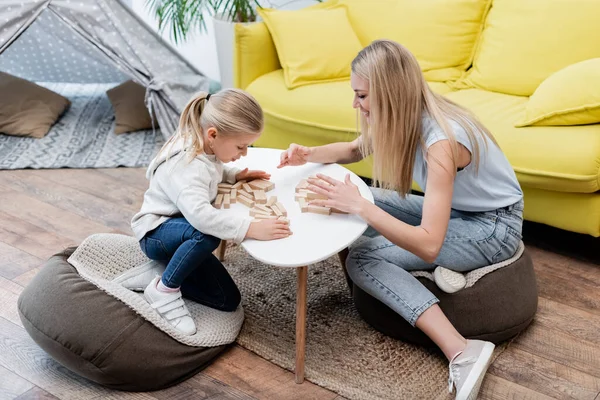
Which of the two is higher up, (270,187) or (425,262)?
(270,187)

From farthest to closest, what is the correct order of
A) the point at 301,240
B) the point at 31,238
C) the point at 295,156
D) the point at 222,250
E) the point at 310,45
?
1. the point at 310,45
2. the point at 31,238
3. the point at 222,250
4. the point at 295,156
5. the point at 301,240

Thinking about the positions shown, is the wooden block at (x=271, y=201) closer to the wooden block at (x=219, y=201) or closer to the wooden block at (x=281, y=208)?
the wooden block at (x=281, y=208)

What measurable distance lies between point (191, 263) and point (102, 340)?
0.28 metres

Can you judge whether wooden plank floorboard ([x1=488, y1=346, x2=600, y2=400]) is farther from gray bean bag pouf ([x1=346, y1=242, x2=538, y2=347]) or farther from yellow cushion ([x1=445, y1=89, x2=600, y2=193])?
yellow cushion ([x1=445, y1=89, x2=600, y2=193])

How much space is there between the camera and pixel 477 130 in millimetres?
1848

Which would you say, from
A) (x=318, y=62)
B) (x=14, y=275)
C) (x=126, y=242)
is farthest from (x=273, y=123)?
(x=14, y=275)

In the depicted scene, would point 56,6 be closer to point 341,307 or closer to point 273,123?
point 273,123

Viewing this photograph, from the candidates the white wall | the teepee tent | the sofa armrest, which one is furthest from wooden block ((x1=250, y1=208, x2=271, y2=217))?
the white wall

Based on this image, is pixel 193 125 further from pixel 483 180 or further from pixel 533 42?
pixel 533 42

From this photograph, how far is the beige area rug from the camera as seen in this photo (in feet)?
5.99

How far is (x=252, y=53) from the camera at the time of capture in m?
2.97

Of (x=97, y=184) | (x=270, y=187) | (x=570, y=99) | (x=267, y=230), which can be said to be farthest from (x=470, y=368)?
(x=97, y=184)

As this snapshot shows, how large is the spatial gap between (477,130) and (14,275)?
1.49 meters

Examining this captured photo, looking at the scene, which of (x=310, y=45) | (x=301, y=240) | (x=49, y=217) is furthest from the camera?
(x=310, y=45)
